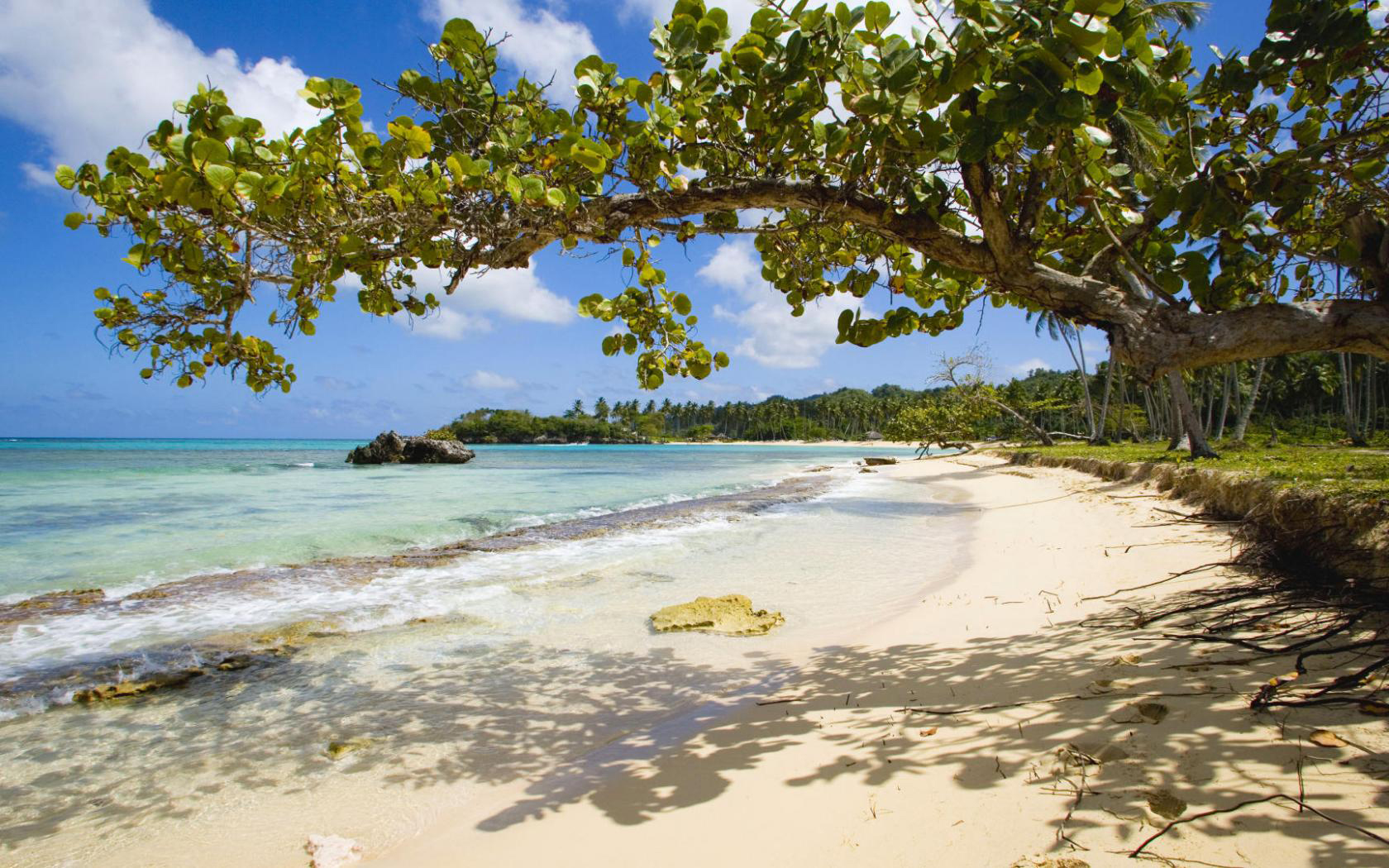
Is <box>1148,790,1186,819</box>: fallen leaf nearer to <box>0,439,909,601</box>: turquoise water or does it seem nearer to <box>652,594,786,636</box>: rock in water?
<box>652,594,786,636</box>: rock in water

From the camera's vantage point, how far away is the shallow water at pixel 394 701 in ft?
9.26

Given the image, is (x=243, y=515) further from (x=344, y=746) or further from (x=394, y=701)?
(x=344, y=746)

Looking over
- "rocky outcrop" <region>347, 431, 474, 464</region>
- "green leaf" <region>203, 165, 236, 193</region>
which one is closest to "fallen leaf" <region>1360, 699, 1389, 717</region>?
"green leaf" <region>203, 165, 236, 193</region>

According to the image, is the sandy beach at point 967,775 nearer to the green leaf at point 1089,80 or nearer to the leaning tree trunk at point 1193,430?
the green leaf at point 1089,80

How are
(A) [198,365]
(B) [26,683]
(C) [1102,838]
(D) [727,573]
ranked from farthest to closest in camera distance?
(D) [727,573]
(B) [26,683]
(A) [198,365]
(C) [1102,838]

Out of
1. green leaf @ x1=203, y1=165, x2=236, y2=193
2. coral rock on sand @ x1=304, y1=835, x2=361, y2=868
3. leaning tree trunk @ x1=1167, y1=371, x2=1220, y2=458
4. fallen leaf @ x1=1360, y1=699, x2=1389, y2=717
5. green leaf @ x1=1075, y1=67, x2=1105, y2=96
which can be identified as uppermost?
green leaf @ x1=1075, y1=67, x2=1105, y2=96

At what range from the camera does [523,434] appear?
11881cm

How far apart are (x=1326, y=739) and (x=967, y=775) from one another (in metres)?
1.13

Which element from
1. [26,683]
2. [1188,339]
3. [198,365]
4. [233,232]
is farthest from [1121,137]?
[26,683]

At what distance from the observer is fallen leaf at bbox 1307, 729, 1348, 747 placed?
1.97 m

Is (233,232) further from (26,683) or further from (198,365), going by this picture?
(26,683)

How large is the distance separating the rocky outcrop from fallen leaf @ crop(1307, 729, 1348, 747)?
1676 inches

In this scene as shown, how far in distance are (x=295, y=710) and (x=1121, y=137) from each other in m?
5.85

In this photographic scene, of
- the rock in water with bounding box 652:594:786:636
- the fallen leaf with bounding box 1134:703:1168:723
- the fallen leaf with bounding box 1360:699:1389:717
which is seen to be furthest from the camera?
the rock in water with bounding box 652:594:786:636
